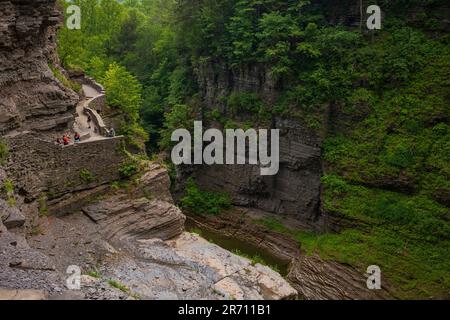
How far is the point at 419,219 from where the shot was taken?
26.9 metres

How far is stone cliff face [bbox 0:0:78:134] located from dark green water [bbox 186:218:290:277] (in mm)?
13962

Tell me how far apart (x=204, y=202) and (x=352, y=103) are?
1365 centimetres

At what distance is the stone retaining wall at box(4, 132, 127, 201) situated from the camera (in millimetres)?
18844

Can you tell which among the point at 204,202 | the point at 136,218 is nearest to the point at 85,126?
the point at 136,218

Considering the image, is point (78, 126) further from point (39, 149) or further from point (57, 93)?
point (39, 149)

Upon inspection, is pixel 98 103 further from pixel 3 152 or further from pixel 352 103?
pixel 352 103

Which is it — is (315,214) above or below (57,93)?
below

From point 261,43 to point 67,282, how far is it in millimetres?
25404

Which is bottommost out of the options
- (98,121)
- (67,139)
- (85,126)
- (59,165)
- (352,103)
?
(59,165)

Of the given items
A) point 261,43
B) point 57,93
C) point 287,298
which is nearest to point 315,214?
point 261,43

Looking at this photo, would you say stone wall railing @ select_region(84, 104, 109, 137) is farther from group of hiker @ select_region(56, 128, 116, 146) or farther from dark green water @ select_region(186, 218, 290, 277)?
dark green water @ select_region(186, 218, 290, 277)

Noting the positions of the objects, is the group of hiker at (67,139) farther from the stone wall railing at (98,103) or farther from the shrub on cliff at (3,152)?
the stone wall railing at (98,103)

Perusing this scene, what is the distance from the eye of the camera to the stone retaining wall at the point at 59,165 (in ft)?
61.8

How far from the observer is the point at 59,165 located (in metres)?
20.3
